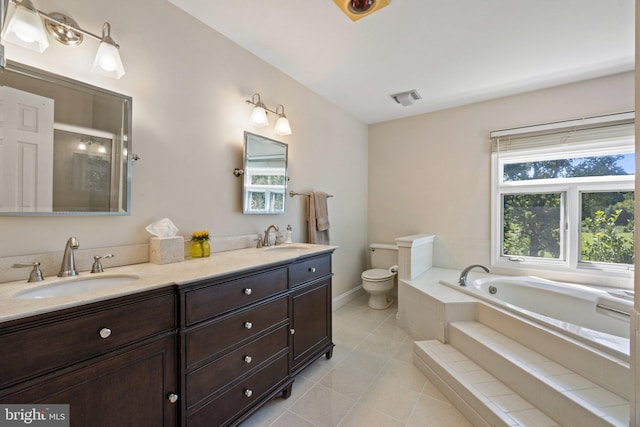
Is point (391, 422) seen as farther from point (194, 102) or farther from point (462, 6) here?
point (462, 6)

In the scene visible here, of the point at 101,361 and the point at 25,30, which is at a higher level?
the point at 25,30

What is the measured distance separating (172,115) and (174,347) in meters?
1.27

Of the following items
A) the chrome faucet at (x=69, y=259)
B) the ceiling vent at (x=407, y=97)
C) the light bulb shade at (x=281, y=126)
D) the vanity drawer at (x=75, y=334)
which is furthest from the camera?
the ceiling vent at (x=407, y=97)

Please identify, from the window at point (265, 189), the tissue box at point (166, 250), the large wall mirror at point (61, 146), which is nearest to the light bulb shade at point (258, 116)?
the window at point (265, 189)

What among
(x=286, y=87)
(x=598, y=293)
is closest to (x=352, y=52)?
→ (x=286, y=87)

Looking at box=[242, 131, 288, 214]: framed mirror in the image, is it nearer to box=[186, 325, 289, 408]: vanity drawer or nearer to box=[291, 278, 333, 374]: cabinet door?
box=[291, 278, 333, 374]: cabinet door

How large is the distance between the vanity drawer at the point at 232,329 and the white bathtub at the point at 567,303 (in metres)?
1.64

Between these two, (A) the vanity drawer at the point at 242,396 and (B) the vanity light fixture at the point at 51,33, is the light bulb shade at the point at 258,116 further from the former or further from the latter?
(A) the vanity drawer at the point at 242,396

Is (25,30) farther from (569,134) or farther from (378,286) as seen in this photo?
(569,134)

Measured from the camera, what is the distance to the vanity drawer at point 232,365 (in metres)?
1.13

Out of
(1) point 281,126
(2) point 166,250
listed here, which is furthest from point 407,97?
(2) point 166,250

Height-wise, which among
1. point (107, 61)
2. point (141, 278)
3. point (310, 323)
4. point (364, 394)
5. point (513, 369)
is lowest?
point (364, 394)

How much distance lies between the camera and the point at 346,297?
3203 mm

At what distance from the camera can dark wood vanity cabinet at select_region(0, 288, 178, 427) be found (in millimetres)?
737
